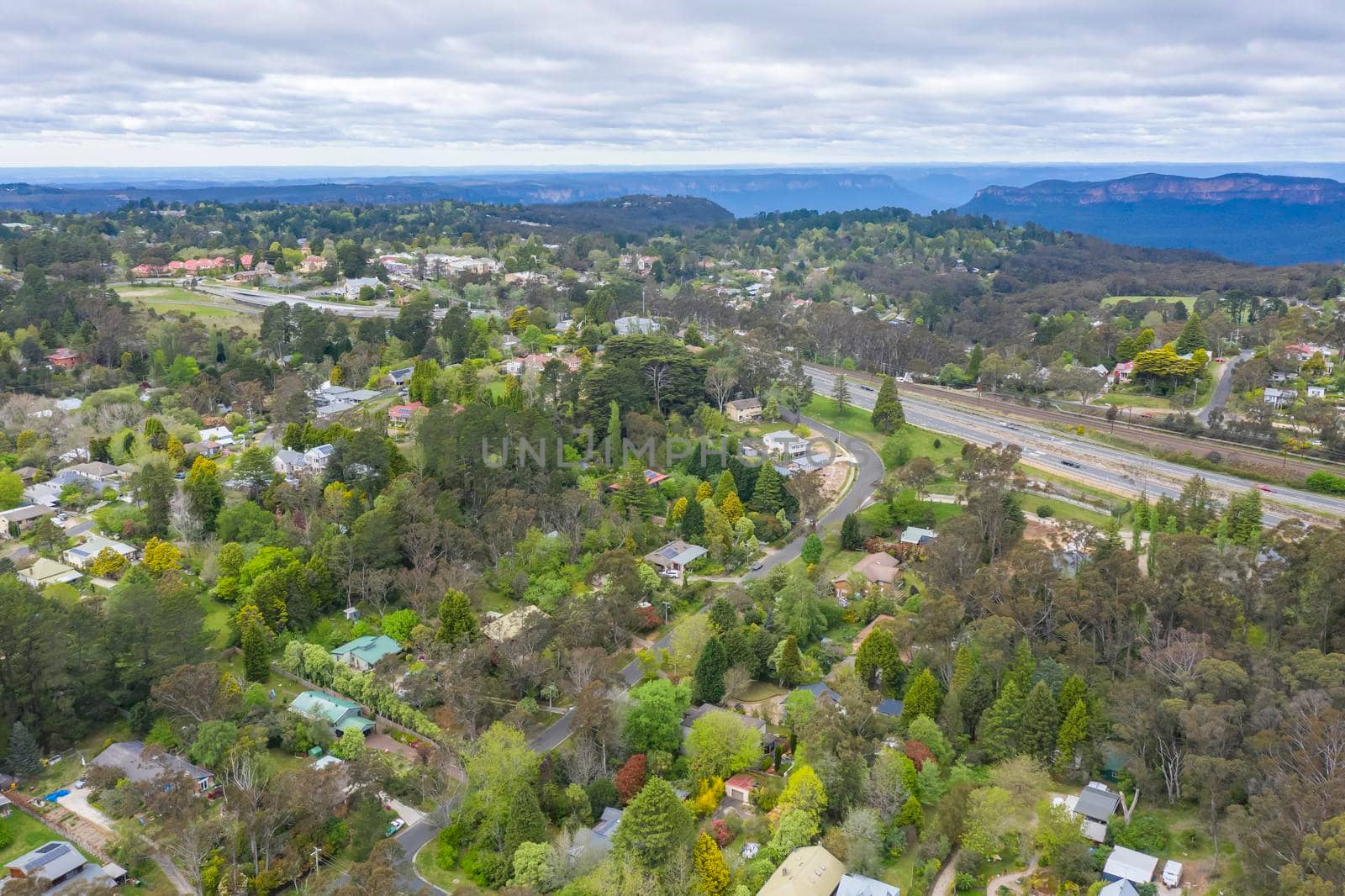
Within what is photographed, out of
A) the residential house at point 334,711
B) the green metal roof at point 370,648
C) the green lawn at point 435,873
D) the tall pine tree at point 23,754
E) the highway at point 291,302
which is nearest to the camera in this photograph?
the green lawn at point 435,873

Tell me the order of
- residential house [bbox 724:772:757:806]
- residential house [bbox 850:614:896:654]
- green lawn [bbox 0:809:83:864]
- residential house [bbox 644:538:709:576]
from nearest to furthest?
green lawn [bbox 0:809:83:864] < residential house [bbox 724:772:757:806] < residential house [bbox 850:614:896:654] < residential house [bbox 644:538:709:576]

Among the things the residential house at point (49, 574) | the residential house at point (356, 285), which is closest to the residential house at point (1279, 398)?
the residential house at point (49, 574)

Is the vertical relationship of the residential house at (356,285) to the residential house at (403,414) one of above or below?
above

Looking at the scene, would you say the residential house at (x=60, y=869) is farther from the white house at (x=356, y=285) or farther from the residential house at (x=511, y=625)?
the white house at (x=356, y=285)

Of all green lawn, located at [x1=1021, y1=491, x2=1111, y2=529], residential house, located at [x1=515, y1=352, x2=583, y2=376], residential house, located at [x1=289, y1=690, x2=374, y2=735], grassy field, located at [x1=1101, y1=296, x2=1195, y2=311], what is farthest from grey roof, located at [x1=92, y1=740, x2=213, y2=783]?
grassy field, located at [x1=1101, y1=296, x2=1195, y2=311]

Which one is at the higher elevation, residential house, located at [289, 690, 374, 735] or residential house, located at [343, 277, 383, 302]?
residential house, located at [343, 277, 383, 302]

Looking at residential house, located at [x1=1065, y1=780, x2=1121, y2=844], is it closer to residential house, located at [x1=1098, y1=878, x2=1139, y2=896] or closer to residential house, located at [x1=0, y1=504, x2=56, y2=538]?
residential house, located at [x1=1098, y1=878, x2=1139, y2=896]

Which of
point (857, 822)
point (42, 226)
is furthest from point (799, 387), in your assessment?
point (42, 226)

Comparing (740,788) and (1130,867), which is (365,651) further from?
(1130,867)
